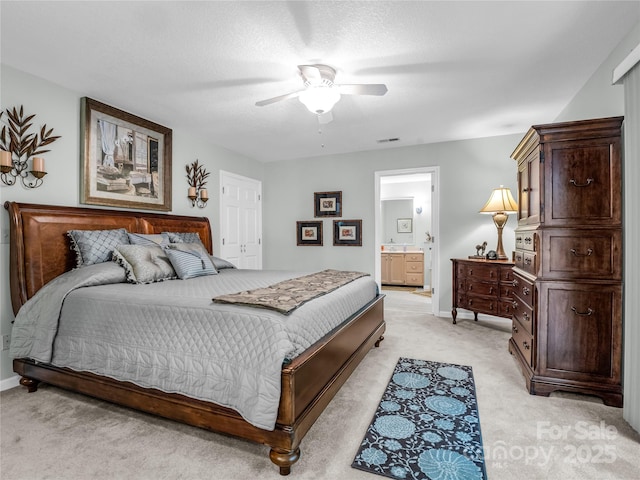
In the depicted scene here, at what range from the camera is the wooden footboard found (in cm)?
158

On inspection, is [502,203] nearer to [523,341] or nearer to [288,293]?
[523,341]

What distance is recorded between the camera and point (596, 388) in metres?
2.22

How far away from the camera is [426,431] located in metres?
1.90

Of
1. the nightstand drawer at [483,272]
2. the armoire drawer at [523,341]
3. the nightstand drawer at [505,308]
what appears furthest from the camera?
the nightstand drawer at [483,272]

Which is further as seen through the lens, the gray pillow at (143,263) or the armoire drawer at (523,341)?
the gray pillow at (143,263)

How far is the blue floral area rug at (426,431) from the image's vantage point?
62.9 inches

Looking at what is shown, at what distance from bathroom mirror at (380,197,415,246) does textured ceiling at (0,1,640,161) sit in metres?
4.15

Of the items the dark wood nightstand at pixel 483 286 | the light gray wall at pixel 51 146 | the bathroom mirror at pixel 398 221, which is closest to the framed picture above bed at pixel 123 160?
the light gray wall at pixel 51 146

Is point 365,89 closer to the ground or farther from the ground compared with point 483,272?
farther from the ground

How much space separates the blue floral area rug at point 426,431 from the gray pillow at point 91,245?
2493 mm

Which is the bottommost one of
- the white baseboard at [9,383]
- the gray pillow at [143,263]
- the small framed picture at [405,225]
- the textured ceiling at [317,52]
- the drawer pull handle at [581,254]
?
the white baseboard at [9,383]

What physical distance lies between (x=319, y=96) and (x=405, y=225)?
580 centimetres

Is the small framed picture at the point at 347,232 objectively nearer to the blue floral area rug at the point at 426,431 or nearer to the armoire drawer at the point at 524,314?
the armoire drawer at the point at 524,314

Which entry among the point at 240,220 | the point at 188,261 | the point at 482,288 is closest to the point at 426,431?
the point at 188,261
